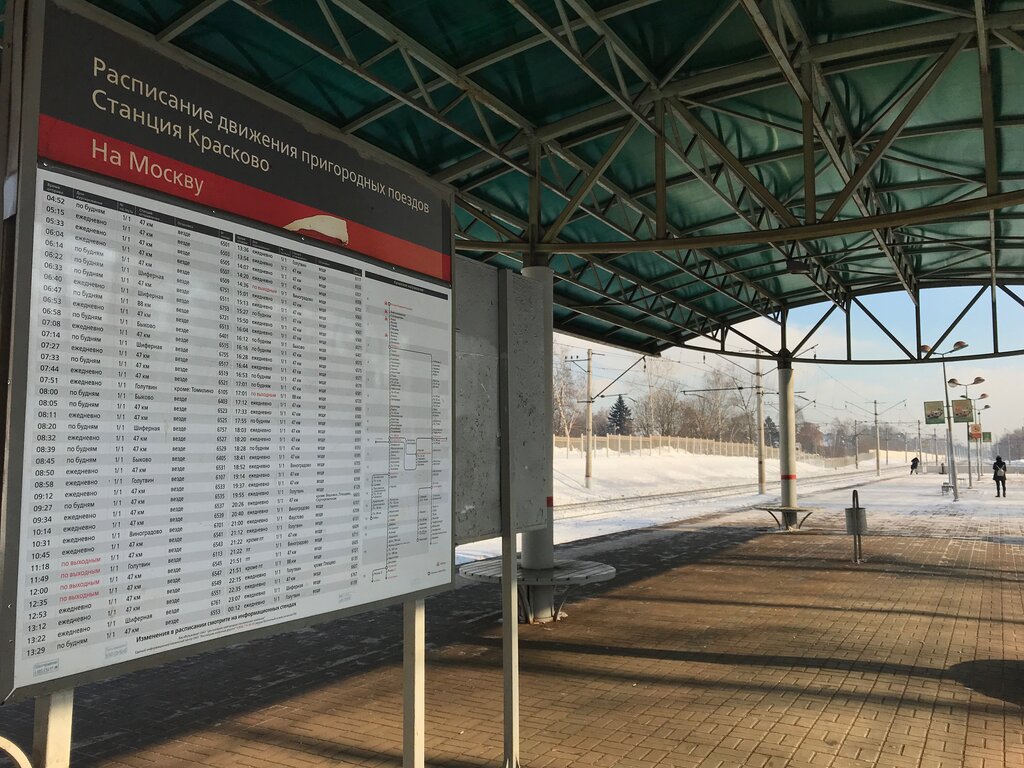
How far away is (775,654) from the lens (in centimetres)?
751

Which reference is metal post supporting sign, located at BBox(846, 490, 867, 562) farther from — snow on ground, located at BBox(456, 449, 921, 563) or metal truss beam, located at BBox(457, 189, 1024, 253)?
metal truss beam, located at BBox(457, 189, 1024, 253)

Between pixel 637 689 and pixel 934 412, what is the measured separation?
32.8 meters

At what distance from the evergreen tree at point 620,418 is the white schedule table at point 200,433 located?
294 ft

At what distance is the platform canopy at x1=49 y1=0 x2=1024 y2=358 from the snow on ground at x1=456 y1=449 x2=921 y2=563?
6926 millimetres

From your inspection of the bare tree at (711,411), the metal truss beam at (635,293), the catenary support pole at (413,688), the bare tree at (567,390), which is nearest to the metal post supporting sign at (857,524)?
the metal truss beam at (635,293)

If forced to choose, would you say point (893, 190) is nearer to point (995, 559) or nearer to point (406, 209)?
point (995, 559)

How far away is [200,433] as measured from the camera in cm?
258

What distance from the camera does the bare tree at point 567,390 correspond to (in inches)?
2965

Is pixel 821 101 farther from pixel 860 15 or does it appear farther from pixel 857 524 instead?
pixel 857 524

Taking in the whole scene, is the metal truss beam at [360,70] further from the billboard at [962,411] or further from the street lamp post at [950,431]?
the billboard at [962,411]

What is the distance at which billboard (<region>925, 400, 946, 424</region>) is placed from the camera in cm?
3348

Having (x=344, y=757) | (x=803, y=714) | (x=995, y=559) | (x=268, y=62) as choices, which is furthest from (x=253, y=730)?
(x=995, y=559)

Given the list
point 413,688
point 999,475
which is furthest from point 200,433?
point 999,475

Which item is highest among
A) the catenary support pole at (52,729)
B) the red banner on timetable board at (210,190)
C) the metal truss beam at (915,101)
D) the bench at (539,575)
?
the metal truss beam at (915,101)
